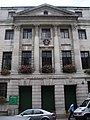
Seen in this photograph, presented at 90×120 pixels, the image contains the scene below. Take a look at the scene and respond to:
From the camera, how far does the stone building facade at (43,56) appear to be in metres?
19.9

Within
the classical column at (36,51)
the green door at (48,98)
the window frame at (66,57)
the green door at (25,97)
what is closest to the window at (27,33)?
the classical column at (36,51)

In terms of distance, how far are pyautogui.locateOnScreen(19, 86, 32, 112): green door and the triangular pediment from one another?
34.8 feet

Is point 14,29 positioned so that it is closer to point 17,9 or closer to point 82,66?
point 17,9

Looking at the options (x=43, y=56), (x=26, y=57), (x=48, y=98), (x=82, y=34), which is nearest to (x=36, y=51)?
(x=43, y=56)

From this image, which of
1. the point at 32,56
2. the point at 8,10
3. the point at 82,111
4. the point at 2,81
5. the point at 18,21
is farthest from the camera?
the point at 8,10

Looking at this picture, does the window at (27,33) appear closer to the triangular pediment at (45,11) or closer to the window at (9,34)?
the window at (9,34)

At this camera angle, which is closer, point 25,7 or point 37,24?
point 37,24

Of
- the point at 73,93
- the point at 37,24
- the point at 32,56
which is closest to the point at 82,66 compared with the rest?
the point at 73,93

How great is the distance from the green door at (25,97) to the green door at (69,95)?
4.50 m

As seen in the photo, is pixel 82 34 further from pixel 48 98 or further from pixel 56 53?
pixel 48 98

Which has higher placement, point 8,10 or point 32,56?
point 8,10

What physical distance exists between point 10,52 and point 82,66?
9.95 meters

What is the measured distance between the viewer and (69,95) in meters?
20.5

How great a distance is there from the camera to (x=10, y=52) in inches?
870
